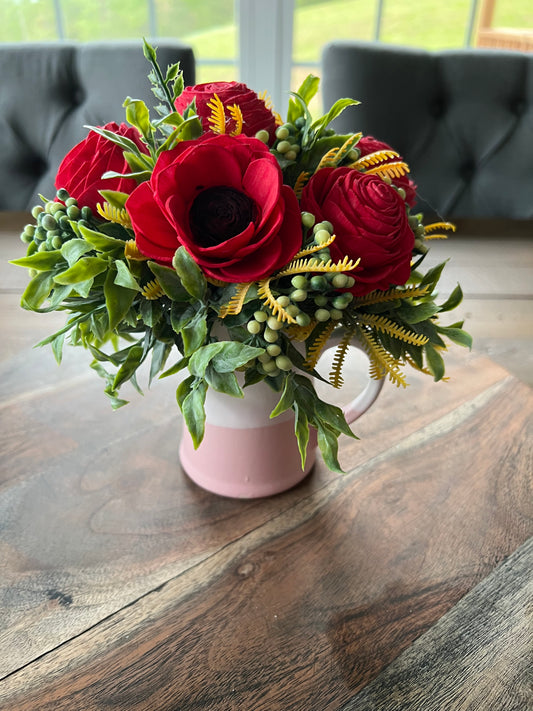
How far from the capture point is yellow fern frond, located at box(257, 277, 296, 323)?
0.37 m

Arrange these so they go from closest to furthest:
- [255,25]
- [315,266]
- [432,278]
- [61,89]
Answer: [315,266] → [432,278] → [61,89] → [255,25]

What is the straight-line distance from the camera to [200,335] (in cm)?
39

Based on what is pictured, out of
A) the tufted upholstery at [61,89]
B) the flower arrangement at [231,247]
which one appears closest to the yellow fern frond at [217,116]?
the flower arrangement at [231,247]

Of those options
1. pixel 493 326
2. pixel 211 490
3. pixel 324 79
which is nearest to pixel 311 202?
Result: pixel 211 490

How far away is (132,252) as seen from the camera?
1.29 feet

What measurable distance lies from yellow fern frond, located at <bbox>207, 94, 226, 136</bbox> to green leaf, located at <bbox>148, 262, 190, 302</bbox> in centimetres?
10

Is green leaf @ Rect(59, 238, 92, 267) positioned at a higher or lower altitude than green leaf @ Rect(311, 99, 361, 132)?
lower

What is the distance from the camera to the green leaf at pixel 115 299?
38cm

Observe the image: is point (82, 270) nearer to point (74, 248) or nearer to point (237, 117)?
point (74, 248)

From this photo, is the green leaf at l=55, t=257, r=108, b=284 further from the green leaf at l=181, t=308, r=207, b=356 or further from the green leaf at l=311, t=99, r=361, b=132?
the green leaf at l=311, t=99, r=361, b=132

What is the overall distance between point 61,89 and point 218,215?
997 millimetres

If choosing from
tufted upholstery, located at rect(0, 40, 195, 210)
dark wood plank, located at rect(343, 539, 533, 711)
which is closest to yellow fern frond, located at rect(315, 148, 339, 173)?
dark wood plank, located at rect(343, 539, 533, 711)

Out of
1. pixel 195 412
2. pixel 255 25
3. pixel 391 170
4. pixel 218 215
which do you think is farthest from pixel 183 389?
pixel 255 25

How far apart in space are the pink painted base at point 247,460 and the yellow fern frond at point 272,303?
0.54ft
